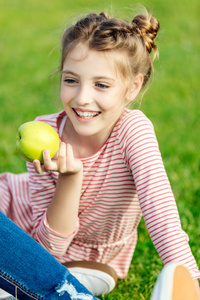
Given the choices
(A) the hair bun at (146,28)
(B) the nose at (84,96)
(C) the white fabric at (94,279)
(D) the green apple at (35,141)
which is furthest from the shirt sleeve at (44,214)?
(A) the hair bun at (146,28)

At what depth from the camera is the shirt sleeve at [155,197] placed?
219cm

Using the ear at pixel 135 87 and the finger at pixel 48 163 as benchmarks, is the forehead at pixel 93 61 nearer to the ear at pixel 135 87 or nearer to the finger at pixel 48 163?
the ear at pixel 135 87

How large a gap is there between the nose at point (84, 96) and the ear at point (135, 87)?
0.33m

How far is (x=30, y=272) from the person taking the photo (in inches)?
78.3

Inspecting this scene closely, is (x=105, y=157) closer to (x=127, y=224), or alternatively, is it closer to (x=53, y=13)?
(x=127, y=224)

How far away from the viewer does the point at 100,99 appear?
243cm

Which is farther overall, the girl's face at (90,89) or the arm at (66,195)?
the girl's face at (90,89)

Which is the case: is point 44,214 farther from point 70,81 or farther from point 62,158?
point 70,81

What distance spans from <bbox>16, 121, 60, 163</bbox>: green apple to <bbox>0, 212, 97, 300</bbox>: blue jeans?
15.1 inches

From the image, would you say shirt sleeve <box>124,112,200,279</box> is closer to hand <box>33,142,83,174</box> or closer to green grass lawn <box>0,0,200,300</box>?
hand <box>33,142,83,174</box>

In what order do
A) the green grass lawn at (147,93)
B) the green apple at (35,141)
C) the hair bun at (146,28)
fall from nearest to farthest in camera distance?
the green apple at (35,141) → the hair bun at (146,28) → the green grass lawn at (147,93)

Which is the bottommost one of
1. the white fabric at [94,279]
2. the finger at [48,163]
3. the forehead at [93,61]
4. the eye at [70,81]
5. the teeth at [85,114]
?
the white fabric at [94,279]

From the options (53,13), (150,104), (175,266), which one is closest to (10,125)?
(150,104)

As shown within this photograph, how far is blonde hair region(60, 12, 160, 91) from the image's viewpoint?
246 centimetres
